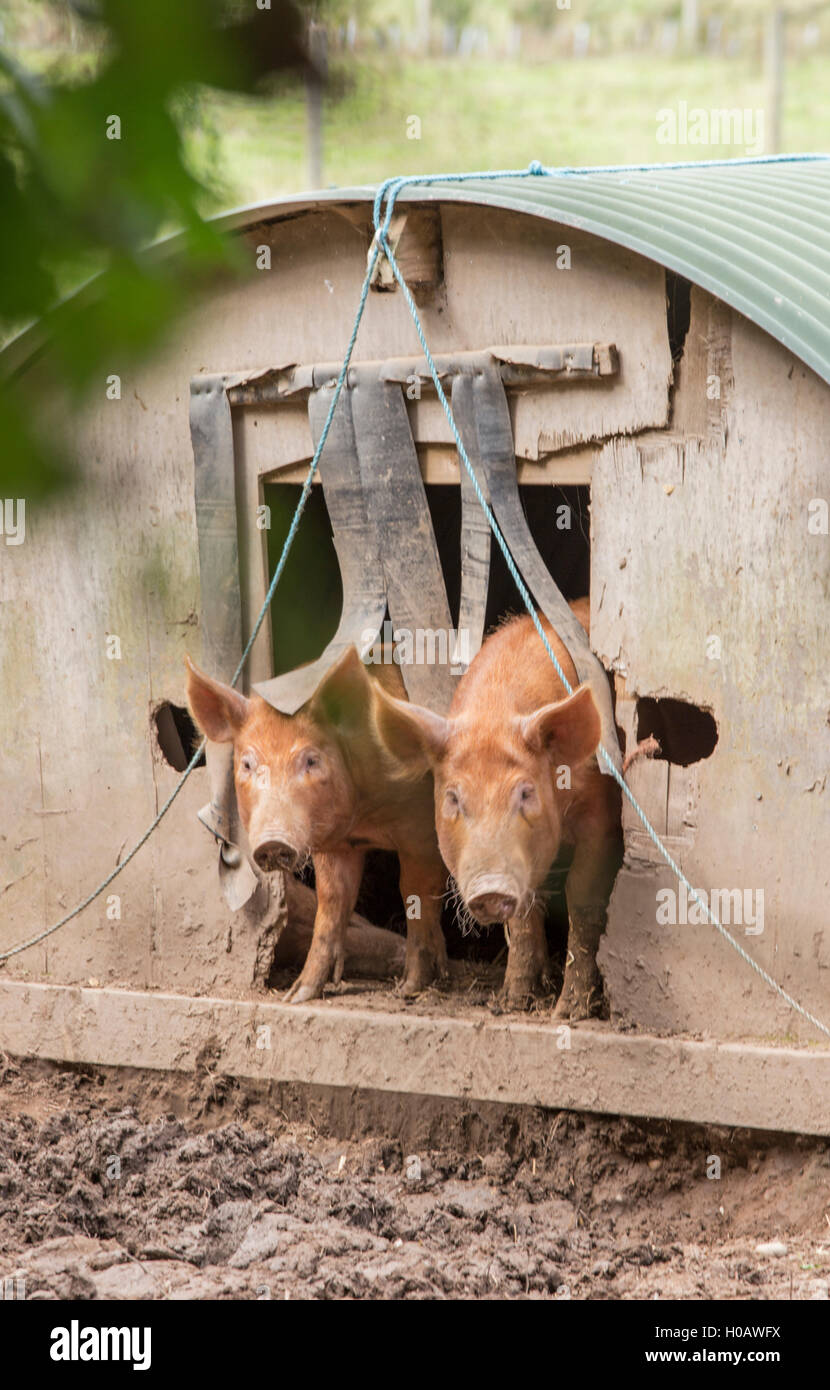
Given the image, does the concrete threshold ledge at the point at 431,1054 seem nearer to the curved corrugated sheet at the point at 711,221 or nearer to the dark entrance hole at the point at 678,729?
the dark entrance hole at the point at 678,729

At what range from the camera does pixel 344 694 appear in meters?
5.48

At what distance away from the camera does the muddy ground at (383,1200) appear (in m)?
4.62

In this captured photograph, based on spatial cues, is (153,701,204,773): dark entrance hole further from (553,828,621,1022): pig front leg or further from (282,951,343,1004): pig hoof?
(553,828,621,1022): pig front leg

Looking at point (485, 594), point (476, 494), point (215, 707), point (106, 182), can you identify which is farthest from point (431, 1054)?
point (106, 182)

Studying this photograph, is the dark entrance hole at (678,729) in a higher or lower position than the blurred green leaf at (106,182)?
lower

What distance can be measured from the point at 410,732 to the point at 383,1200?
63.8 inches

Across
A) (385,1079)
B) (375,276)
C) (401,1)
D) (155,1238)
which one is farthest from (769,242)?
(401,1)

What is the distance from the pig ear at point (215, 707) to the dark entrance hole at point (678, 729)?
1.92 m

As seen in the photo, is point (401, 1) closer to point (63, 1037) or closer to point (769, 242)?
point (769, 242)

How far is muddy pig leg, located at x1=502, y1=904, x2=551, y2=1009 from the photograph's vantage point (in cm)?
566

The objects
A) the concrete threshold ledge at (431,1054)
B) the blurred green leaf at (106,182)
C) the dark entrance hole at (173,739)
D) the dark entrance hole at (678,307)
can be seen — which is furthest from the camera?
the dark entrance hole at (173,739)

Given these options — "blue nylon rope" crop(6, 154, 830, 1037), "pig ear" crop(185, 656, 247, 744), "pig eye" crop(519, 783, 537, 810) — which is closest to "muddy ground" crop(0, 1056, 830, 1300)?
"blue nylon rope" crop(6, 154, 830, 1037)

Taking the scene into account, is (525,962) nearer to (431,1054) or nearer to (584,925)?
(584,925)

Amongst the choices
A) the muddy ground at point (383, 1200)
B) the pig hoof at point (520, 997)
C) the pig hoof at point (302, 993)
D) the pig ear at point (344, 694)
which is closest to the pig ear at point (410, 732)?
the pig ear at point (344, 694)
